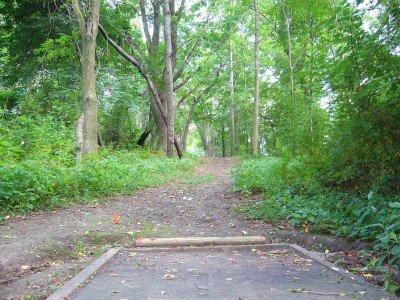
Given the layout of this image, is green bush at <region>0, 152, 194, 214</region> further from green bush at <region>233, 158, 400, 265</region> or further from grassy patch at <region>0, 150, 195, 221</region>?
green bush at <region>233, 158, 400, 265</region>

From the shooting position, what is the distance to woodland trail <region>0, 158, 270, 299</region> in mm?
3531

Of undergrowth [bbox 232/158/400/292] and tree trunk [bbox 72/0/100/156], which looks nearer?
undergrowth [bbox 232/158/400/292]

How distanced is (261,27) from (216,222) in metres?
19.3

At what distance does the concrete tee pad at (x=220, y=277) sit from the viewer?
281 cm

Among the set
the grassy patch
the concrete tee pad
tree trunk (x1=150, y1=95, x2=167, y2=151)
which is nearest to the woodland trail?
the grassy patch

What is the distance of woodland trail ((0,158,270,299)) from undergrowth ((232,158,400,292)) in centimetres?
54

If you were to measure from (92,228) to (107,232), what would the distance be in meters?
0.29

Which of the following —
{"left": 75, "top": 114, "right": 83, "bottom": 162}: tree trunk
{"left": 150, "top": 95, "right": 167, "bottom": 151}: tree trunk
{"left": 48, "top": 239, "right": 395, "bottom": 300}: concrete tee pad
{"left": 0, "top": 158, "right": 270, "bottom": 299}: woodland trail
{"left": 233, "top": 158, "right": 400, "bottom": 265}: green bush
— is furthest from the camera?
{"left": 150, "top": 95, "right": 167, "bottom": 151}: tree trunk

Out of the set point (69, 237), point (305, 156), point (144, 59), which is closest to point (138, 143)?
point (144, 59)

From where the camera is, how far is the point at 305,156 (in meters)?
7.71

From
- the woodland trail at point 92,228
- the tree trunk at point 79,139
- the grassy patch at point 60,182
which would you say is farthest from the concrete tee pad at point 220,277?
the tree trunk at point 79,139

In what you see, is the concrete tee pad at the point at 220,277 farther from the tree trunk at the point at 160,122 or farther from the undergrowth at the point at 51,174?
the tree trunk at the point at 160,122

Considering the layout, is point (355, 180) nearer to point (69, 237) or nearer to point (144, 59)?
point (69, 237)

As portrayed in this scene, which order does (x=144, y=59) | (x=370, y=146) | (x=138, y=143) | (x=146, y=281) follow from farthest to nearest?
(x=138, y=143) → (x=144, y=59) → (x=370, y=146) → (x=146, y=281)
